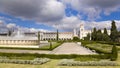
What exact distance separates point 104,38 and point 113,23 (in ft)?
30.5

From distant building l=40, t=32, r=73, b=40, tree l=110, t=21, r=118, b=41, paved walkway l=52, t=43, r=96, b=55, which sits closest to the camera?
paved walkway l=52, t=43, r=96, b=55

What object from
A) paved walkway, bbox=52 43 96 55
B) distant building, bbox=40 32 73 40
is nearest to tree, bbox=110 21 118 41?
paved walkway, bbox=52 43 96 55

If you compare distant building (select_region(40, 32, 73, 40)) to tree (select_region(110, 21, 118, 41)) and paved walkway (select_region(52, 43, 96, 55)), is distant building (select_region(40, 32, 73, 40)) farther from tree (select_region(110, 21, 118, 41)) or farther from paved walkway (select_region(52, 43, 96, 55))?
paved walkway (select_region(52, 43, 96, 55))

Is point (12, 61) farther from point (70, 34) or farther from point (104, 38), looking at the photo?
point (70, 34)

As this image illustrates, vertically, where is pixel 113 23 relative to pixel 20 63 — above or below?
above

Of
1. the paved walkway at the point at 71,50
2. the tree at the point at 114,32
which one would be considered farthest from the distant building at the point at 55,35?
the paved walkway at the point at 71,50

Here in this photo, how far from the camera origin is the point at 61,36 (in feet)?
507

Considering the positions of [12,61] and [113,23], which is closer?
[12,61]

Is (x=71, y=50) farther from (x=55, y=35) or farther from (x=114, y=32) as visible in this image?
(x=55, y=35)

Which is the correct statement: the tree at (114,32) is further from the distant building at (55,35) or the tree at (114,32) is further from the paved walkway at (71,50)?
the distant building at (55,35)

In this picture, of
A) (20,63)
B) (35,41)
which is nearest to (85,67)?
(20,63)

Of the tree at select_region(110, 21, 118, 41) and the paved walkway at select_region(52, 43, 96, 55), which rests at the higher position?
the tree at select_region(110, 21, 118, 41)

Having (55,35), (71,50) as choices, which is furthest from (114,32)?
(55,35)

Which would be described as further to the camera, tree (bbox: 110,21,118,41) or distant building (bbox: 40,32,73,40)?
distant building (bbox: 40,32,73,40)
